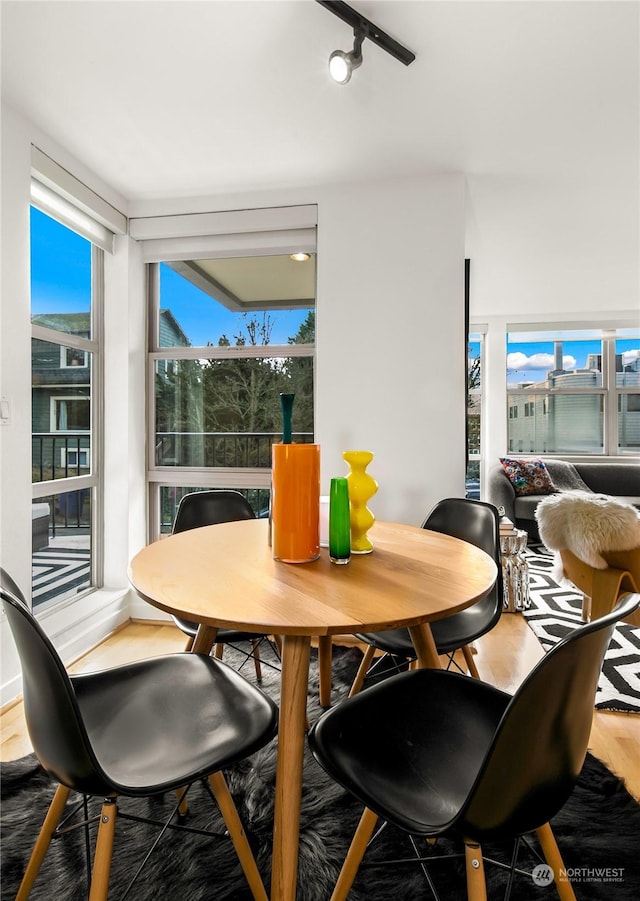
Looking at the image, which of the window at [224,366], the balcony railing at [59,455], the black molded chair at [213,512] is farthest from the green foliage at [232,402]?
the black molded chair at [213,512]

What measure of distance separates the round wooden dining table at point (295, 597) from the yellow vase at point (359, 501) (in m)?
0.05

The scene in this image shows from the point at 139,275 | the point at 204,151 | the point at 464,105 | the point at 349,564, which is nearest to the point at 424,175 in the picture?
the point at 464,105

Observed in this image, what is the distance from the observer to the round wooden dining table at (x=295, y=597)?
0.97 m

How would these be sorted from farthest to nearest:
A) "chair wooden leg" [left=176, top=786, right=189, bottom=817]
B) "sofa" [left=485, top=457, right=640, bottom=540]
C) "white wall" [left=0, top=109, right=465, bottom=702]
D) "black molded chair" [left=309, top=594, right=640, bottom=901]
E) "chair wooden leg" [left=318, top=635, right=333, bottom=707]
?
"sofa" [left=485, top=457, right=640, bottom=540] < "white wall" [left=0, top=109, right=465, bottom=702] < "chair wooden leg" [left=318, top=635, right=333, bottom=707] < "chair wooden leg" [left=176, top=786, right=189, bottom=817] < "black molded chair" [left=309, top=594, right=640, bottom=901]

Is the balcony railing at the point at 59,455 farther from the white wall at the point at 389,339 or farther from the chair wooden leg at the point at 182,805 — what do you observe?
the chair wooden leg at the point at 182,805

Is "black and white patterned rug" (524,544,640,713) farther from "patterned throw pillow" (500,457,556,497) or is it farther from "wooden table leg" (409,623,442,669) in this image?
"wooden table leg" (409,623,442,669)

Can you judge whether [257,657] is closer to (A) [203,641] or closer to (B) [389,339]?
(A) [203,641]

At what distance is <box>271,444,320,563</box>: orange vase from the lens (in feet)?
4.24

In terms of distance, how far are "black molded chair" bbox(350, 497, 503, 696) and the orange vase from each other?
34 centimetres

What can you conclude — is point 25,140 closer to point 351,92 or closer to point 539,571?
point 351,92

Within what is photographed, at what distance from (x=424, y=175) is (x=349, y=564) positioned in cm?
228

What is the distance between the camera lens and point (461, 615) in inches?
71.8

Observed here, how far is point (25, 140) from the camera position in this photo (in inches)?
85.9

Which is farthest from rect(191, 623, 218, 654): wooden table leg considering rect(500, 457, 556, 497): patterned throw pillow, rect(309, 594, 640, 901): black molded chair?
rect(500, 457, 556, 497): patterned throw pillow
